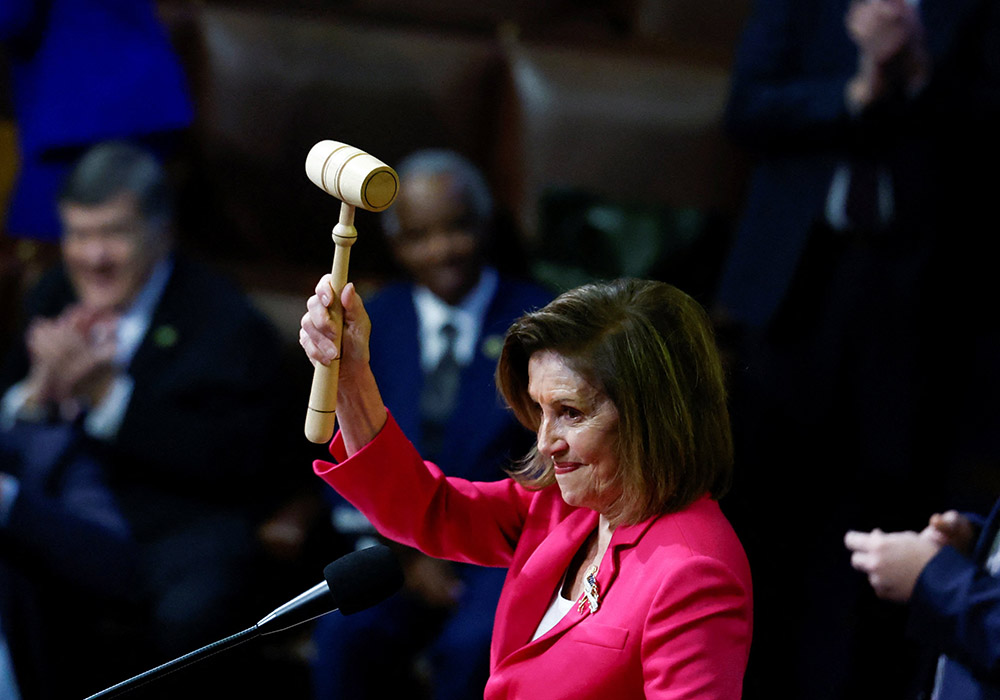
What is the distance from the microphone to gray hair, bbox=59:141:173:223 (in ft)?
5.82

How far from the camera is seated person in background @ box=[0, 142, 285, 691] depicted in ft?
8.32

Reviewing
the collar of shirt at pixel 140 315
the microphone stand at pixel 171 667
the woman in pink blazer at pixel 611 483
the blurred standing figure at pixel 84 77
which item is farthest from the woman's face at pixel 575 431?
the blurred standing figure at pixel 84 77

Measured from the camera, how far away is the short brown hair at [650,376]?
1.18 meters

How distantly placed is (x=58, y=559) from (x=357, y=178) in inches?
62.1

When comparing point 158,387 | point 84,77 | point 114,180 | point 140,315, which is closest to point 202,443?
point 158,387

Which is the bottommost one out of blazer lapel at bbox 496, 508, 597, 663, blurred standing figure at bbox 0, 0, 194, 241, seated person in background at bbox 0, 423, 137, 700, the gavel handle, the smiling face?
seated person in background at bbox 0, 423, 137, 700

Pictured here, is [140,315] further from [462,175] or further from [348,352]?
[348,352]

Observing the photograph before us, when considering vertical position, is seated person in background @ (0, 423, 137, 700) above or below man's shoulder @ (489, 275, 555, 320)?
below

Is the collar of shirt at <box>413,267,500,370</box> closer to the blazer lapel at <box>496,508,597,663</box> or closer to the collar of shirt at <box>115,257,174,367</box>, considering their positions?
the collar of shirt at <box>115,257,174,367</box>

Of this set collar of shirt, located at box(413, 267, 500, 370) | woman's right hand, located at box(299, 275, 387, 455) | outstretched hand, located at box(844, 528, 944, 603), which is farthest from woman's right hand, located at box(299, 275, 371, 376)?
collar of shirt, located at box(413, 267, 500, 370)

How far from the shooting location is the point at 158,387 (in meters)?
2.65

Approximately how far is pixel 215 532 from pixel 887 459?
1.34 m

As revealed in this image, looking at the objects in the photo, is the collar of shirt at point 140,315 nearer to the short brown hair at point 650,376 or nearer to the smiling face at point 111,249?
the smiling face at point 111,249

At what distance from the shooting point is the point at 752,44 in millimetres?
2621
